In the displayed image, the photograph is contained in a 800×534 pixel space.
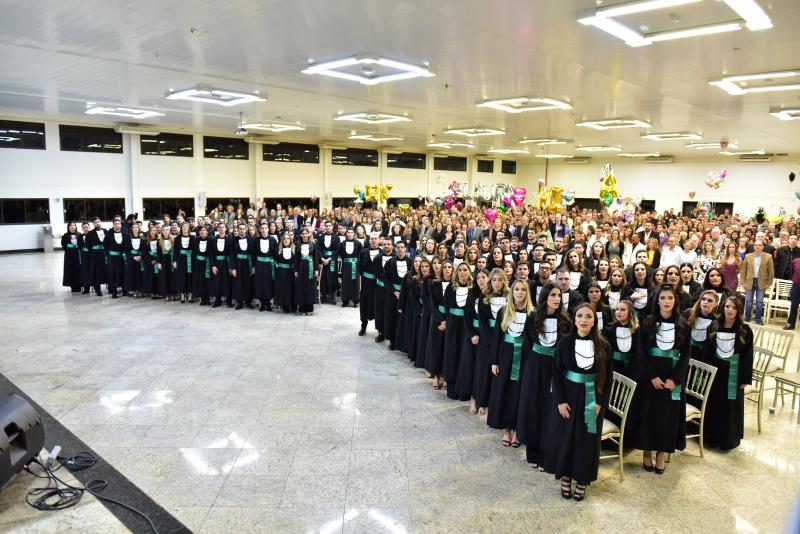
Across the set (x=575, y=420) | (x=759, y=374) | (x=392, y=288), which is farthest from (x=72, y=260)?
(x=759, y=374)

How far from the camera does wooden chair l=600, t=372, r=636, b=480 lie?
15.5 ft

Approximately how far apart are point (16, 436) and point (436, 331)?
4359 millimetres

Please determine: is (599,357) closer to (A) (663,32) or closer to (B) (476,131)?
(A) (663,32)

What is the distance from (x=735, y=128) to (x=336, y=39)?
43.0ft

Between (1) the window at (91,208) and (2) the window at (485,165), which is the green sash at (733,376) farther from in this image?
(2) the window at (485,165)

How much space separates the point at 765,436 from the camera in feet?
18.7

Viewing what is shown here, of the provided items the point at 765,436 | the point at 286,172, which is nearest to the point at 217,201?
the point at 286,172

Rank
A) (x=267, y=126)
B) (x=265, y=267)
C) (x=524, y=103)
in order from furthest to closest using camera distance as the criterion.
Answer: (x=267, y=126) → (x=524, y=103) → (x=265, y=267)

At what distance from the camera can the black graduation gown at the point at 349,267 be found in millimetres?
11477

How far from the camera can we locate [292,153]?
25.0m

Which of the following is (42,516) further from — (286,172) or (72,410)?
(286,172)

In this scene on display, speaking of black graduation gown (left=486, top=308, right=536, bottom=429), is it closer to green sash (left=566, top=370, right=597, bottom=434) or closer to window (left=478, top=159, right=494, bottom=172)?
green sash (left=566, top=370, right=597, bottom=434)

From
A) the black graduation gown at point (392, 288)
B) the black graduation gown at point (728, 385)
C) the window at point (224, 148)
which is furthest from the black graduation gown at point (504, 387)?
the window at point (224, 148)

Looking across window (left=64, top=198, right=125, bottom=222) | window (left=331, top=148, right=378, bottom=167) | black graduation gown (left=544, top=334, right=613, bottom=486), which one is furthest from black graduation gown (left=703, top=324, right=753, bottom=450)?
window (left=331, top=148, right=378, bottom=167)
